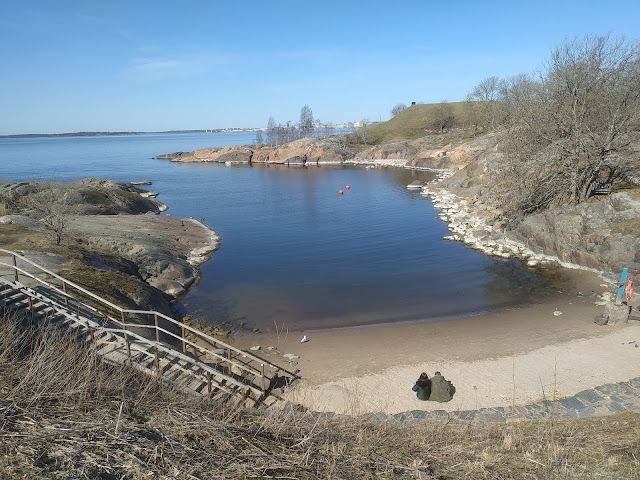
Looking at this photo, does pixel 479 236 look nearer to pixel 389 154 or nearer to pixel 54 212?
pixel 54 212

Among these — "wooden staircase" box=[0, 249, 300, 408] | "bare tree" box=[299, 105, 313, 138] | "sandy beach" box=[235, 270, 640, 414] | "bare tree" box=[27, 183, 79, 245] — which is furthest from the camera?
"bare tree" box=[299, 105, 313, 138]

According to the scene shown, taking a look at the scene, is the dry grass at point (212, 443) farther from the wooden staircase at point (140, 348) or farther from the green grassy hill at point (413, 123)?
the green grassy hill at point (413, 123)

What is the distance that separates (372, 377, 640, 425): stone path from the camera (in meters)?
11.6

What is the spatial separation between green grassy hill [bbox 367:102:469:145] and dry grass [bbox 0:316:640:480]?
12747cm

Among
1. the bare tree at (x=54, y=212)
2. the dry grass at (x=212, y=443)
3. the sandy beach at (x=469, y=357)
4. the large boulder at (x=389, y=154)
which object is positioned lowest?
the sandy beach at (x=469, y=357)

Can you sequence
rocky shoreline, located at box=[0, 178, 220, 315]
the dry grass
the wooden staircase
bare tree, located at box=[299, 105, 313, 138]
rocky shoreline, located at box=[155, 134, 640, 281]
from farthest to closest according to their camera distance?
bare tree, located at box=[299, 105, 313, 138] < rocky shoreline, located at box=[155, 134, 640, 281] < rocky shoreline, located at box=[0, 178, 220, 315] < the wooden staircase < the dry grass

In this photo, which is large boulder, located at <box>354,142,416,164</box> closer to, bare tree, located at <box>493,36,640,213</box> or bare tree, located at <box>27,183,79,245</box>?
bare tree, located at <box>493,36,640,213</box>

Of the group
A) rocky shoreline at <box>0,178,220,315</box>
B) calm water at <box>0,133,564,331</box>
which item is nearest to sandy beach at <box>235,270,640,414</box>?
calm water at <box>0,133,564,331</box>

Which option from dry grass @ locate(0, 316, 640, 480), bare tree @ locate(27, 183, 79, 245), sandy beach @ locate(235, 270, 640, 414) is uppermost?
bare tree @ locate(27, 183, 79, 245)

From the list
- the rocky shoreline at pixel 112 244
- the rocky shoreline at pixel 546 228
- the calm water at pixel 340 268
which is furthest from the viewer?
the rocky shoreline at pixel 546 228

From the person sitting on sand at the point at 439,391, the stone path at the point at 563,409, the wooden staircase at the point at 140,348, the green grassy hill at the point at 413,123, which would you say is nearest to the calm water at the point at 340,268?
the wooden staircase at the point at 140,348

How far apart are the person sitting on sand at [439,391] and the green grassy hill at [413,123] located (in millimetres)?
121977

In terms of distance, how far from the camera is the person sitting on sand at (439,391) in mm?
13352

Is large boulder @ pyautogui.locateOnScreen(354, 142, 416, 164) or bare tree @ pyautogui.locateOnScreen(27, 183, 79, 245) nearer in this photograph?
bare tree @ pyautogui.locateOnScreen(27, 183, 79, 245)
